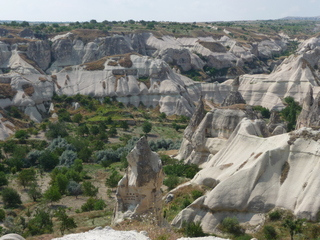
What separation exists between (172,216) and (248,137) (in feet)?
26.7

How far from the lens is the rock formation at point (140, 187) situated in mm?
19453

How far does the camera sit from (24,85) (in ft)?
237

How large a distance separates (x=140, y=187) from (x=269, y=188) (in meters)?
8.81

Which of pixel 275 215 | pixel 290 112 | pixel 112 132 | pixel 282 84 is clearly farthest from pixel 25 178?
pixel 282 84

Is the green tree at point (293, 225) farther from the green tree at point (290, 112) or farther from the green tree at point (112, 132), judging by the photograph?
the green tree at point (112, 132)

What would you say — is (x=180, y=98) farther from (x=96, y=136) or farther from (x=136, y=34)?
(x=136, y=34)

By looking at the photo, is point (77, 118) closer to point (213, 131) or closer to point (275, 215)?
point (213, 131)

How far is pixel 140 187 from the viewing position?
19453 millimetres

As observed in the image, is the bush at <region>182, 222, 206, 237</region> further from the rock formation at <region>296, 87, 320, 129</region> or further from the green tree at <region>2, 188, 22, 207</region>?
the rock formation at <region>296, 87, 320, 129</region>

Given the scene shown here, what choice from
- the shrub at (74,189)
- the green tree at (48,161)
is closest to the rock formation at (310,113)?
the shrub at (74,189)

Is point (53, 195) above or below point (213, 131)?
below

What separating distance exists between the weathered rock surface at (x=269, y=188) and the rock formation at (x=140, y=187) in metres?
5.41

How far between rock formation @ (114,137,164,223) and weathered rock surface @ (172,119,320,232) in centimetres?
541

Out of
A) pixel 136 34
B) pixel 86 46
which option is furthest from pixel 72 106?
pixel 136 34
